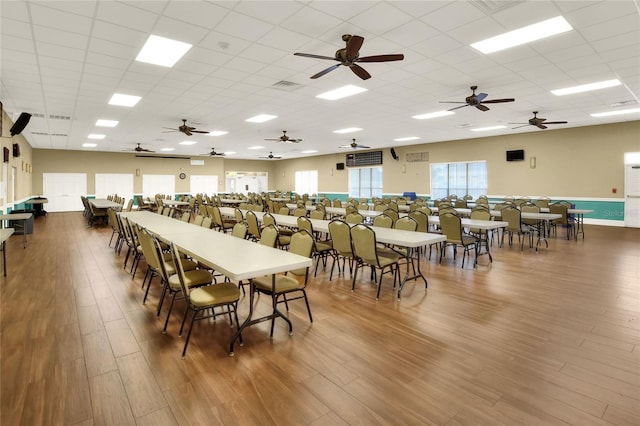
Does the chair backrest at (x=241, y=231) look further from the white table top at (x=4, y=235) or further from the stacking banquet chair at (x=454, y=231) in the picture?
the stacking banquet chair at (x=454, y=231)

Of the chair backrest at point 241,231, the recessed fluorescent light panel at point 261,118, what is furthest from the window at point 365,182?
the chair backrest at point 241,231

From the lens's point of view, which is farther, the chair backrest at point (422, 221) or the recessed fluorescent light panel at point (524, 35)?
the chair backrest at point (422, 221)

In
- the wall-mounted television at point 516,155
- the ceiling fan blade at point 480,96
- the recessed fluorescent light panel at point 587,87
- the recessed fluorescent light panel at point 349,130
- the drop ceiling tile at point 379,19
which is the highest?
the recessed fluorescent light panel at point 349,130

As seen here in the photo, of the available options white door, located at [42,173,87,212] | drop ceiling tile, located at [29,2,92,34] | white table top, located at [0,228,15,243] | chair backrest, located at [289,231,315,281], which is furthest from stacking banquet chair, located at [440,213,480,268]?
white door, located at [42,173,87,212]

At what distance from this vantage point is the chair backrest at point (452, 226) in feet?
18.6

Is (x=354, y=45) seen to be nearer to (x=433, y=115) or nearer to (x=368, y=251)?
(x=368, y=251)

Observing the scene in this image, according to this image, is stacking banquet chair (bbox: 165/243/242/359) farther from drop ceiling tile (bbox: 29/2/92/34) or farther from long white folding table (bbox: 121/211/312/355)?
drop ceiling tile (bbox: 29/2/92/34)

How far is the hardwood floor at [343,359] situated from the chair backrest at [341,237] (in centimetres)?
56

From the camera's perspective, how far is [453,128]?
11180 mm

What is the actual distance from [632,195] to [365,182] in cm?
1094

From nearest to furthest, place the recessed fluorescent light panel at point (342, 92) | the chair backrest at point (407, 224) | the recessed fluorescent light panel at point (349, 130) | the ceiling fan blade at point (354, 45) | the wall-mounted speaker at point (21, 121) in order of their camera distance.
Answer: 1. the ceiling fan blade at point (354, 45)
2. the chair backrest at point (407, 224)
3. the recessed fluorescent light panel at point (342, 92)
4. the wall-mounted speaker at point (21, 121)
5. the recessed fluorescent light panel at point (349, 130)

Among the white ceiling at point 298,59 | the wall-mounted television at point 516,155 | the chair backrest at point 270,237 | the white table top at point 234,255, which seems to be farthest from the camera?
the wall-mounted television at point 516,155

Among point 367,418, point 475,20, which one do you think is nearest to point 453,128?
point 475,20

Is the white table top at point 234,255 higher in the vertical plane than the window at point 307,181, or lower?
lower
